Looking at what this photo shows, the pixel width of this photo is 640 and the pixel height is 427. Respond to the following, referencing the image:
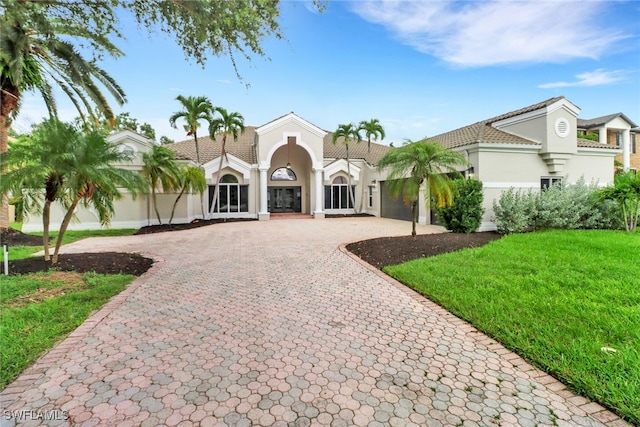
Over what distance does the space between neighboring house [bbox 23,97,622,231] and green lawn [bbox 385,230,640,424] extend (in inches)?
227

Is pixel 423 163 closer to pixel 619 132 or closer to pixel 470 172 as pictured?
pixel 470 172

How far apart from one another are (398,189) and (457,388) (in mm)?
9628

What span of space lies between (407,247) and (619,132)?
3097 centimetres

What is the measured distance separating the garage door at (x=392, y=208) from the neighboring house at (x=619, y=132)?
1952 cm

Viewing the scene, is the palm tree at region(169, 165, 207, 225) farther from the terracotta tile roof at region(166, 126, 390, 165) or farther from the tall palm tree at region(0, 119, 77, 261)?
the tall palm tree at region(0, 119, 77, 261)

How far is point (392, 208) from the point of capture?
24.8 m

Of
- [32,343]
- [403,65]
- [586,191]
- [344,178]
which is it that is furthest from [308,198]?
[32,343]

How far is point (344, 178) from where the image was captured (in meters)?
29.2

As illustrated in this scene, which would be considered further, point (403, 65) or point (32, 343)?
point (403, 65)

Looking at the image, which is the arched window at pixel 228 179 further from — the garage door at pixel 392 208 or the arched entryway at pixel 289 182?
the garage door at pixel 392 208

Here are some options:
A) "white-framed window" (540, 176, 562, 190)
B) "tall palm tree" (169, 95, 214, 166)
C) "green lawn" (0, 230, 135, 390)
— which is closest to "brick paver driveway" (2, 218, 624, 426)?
"green lawn" (0, 230, 135, 390)

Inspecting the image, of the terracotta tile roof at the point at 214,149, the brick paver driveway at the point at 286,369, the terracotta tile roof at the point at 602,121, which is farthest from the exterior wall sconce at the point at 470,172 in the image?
the terracotta tile roof at the point at 602,121

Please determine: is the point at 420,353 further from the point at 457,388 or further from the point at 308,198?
the point at 308,198

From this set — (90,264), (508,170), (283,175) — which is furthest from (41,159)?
→ (283,175)
